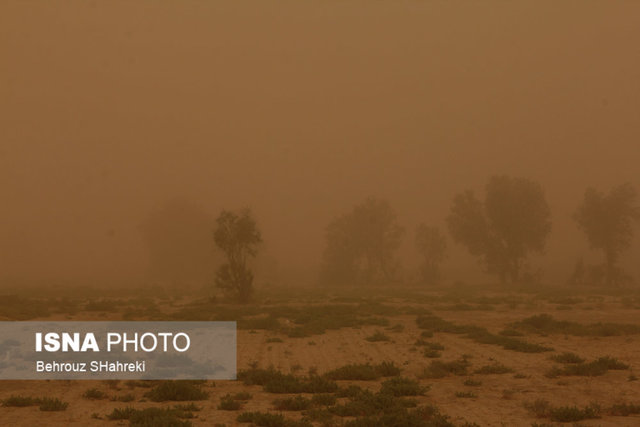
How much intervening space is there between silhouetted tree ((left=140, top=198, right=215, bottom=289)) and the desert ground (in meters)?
53.0

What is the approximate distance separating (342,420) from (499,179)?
6057cm

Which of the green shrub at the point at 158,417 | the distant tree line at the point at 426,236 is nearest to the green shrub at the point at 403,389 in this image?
the green shrub at the point at 158,417

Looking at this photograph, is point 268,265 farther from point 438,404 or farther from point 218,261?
point 438,404

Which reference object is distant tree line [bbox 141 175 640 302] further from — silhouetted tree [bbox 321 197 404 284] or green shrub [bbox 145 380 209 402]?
green shrub [bbox 145 380 209 402]

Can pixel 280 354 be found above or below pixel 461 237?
below

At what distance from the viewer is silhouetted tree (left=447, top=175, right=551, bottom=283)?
64.1m

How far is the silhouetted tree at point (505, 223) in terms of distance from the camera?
2522 inches

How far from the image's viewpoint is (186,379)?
55.1 ft

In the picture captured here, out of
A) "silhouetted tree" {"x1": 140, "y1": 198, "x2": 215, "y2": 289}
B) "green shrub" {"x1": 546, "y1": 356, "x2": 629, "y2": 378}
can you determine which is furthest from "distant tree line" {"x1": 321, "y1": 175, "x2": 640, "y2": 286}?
"green shrub" {"x1": 546, "y1": 356, "x2": 629, "y2": 378}

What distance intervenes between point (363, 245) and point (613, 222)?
34761mm

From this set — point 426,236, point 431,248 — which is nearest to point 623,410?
point 431,248

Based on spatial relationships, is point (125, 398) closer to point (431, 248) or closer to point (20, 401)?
point (20, 401)

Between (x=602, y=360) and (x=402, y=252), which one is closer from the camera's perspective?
(x=602, y=360)

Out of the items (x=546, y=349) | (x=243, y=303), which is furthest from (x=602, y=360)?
(x=243, y=303)
